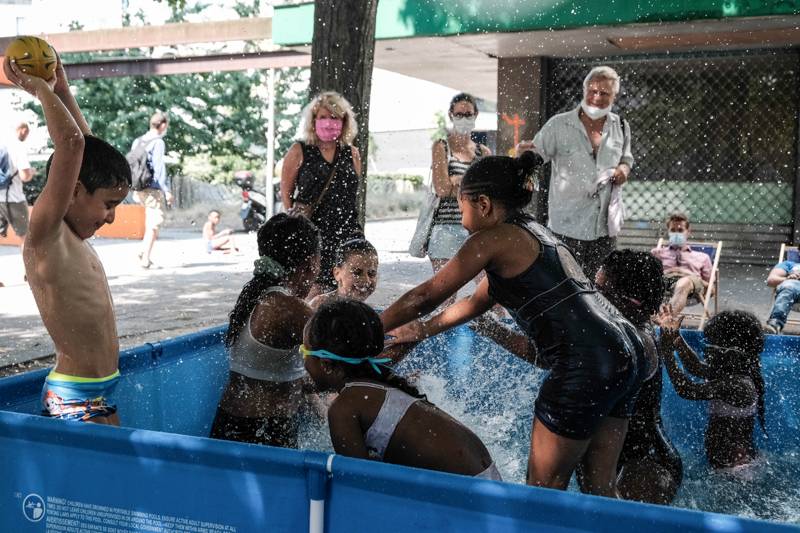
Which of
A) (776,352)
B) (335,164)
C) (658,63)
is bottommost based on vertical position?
(776,352)

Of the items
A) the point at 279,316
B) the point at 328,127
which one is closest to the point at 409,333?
the point at 279,316

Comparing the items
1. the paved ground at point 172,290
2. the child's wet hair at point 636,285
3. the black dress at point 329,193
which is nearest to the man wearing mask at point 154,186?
the paved ground at point 172,290

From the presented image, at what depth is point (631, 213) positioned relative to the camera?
13.7m

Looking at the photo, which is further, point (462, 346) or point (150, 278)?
point (150, 278)

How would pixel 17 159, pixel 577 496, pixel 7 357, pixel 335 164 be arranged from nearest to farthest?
pixel 577 496
pixel 335 164
pixel 7 357
pixel 17 159

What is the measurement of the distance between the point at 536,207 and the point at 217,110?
17.5 m

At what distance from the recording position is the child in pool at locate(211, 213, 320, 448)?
349cm

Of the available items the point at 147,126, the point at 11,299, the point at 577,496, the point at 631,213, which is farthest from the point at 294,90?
the point at 577,496

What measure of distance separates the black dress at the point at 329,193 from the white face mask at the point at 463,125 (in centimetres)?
116

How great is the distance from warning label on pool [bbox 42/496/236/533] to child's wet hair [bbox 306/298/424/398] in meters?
0.73

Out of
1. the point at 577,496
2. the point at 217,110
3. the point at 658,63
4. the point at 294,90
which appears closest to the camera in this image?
the point at 577,496

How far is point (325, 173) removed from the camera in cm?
587

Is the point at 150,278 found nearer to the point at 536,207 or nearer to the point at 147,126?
the point at 536,207

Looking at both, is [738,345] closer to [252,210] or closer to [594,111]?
[594,111]
